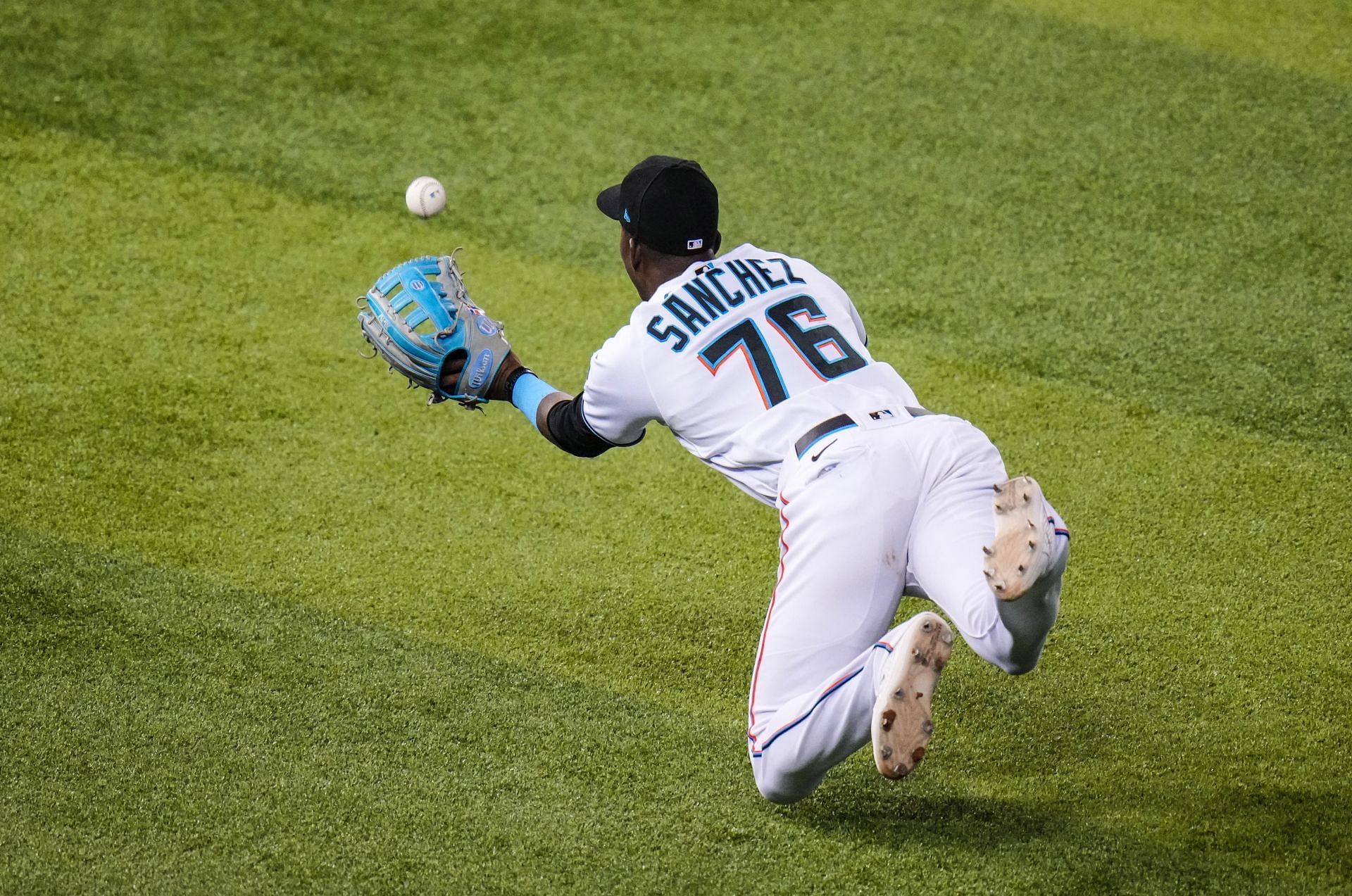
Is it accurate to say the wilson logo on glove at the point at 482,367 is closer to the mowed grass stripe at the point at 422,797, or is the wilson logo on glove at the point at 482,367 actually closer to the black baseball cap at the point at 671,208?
the black baseball cap at the point at 671,208

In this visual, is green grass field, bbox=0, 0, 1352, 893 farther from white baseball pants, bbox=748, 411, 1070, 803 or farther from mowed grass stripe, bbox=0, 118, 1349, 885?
white baseball pants, bbox=748, 411, 1070, 803

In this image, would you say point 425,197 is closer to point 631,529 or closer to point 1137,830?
point 631,529

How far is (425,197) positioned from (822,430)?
8.00 feet

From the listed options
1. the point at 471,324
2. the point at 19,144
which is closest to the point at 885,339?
the point at 471,324

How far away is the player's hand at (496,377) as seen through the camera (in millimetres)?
3883

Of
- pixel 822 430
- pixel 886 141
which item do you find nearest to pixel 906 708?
pixel 822 430

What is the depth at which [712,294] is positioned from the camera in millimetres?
3455

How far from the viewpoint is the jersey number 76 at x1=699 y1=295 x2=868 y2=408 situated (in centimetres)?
335

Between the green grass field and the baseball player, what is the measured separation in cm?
55

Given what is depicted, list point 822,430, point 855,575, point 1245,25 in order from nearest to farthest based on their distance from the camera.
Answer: point 855,575
point 822,430
point 1245,25

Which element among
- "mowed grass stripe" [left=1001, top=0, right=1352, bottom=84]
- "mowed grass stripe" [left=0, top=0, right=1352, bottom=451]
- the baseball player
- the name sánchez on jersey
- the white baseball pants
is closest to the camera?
the baseball player

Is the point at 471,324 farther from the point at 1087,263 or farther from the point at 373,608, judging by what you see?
the point at 1087,263

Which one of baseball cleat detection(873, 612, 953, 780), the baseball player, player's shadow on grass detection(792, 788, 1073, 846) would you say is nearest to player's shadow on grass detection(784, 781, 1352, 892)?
player's shadow on grass detection(792, 788, 1073, 846)

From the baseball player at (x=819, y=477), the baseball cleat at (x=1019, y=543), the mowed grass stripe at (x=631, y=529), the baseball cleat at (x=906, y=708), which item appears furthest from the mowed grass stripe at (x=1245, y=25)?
the baseball cleat at (x=906, y=708)
